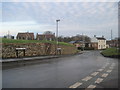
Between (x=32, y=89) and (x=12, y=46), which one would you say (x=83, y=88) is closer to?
(x=32, y=89)

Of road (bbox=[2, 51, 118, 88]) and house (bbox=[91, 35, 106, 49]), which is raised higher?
house (bbox=[91, 35, 106, 49])

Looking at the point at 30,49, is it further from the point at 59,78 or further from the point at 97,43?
the point at 97,43

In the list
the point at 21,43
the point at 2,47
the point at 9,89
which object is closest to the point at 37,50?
the point at 21,43

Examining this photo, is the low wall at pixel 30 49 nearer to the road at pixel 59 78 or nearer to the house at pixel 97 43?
the road at pixel 59 78

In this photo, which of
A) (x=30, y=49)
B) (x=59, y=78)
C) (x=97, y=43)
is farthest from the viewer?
(x=97, y=43)

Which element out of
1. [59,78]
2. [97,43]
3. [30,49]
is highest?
[97,43]

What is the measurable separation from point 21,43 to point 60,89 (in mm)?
16119

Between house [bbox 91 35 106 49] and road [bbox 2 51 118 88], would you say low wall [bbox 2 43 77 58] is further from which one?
house [bbox 91 35 106 49]

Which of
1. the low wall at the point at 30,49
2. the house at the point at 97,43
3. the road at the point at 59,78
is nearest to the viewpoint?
the road at the point at 59,78

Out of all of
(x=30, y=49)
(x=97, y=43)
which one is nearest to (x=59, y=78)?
(x=30, y=49)

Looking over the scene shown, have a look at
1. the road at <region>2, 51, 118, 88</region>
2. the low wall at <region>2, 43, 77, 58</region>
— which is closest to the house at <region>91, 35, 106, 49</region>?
the low wall at <region>2, 43, 77, 58</region>

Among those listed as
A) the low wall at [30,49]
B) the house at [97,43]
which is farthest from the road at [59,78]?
the house at [97,43]

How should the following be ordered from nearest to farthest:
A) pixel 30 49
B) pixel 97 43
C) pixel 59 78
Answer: pixel 59 78
pixel 30 49
pixel 97 43

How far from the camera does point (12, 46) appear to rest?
1866 cm
